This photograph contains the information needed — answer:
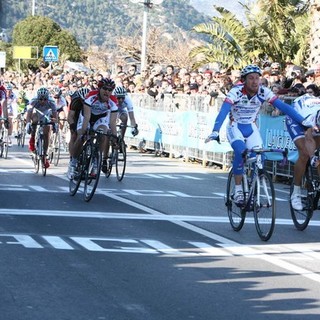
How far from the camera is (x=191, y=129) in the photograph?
29.1m

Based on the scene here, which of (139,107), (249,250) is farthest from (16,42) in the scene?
(249,250)

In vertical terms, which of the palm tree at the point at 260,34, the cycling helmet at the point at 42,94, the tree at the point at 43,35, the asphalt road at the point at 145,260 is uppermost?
the tree at the point at 43,35

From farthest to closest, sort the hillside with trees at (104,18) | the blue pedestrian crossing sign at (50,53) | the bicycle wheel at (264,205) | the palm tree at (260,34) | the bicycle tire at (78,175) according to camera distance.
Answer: the hillside with trees at (104,18), the blue pedestrian crossing sign at (50,53), the palm tree at (260,34), the bicycle tire at (78,175), the bicycle wheel at (264,205)

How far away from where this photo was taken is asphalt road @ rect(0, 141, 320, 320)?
8.81 metres

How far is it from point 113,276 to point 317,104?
18.6ft

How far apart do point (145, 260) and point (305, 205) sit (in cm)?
355

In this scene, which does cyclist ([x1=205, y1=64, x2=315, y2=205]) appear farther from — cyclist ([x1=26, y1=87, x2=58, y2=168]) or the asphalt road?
cyclist ([x1=26, y1=87, x2=58, y2=168])

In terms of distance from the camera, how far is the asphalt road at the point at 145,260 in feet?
28.9

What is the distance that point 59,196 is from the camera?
1784cm

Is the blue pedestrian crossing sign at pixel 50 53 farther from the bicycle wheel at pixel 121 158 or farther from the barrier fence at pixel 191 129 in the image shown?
the bicycle wheel at pixel 121 158

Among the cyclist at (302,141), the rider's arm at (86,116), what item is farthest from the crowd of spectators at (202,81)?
the cyclist at (302,141)

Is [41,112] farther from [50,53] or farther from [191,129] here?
[50,53]

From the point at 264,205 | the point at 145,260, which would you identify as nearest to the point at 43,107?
the point at 264,205

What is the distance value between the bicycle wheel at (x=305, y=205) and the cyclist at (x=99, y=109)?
16.0 feet
